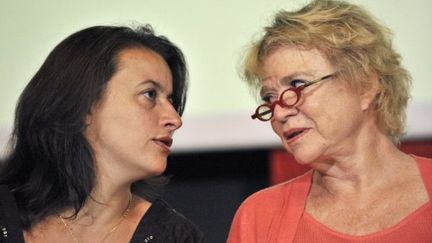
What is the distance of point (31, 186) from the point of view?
178cm

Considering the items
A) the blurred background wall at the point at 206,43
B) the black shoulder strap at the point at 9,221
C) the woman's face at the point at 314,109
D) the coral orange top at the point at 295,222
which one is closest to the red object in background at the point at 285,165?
the blurred background wall at the point at 206,43

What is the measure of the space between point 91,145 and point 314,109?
1.71ft

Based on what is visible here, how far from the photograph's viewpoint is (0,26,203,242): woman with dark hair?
5.60 ft

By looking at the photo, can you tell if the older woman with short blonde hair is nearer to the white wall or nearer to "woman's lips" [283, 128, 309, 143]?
"woman's lips" [283, 128, 309, 143]

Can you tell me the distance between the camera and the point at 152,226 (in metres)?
1.77

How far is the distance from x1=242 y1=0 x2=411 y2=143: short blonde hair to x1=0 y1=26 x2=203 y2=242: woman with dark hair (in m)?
0.27

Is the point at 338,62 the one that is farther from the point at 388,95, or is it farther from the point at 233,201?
the point at 233,201

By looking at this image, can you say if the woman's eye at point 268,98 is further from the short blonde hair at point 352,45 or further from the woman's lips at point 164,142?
the woman's lips at point 164,142

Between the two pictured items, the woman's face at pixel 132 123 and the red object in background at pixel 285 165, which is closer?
the woman's face at pixel 132 123

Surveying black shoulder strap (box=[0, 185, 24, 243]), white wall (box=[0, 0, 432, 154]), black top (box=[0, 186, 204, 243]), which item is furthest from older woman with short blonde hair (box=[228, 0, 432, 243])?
black shoulder strap (box=[0, 185, 24, 243])

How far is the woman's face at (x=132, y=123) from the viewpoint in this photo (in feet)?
5.56

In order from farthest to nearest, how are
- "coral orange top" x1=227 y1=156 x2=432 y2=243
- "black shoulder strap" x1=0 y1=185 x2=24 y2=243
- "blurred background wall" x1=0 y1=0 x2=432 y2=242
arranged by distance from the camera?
"blurred background wall" x1=0 y1=0 x2=432 y2=242 → "black shoulder strap" x1=0 y1=185 x2=24 y2=243 → "coral orange top" x1=227 y1=156 x2=432 y2=243

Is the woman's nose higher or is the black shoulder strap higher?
the woman's nose

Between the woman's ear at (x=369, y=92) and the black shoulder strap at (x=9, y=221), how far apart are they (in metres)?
0.80
